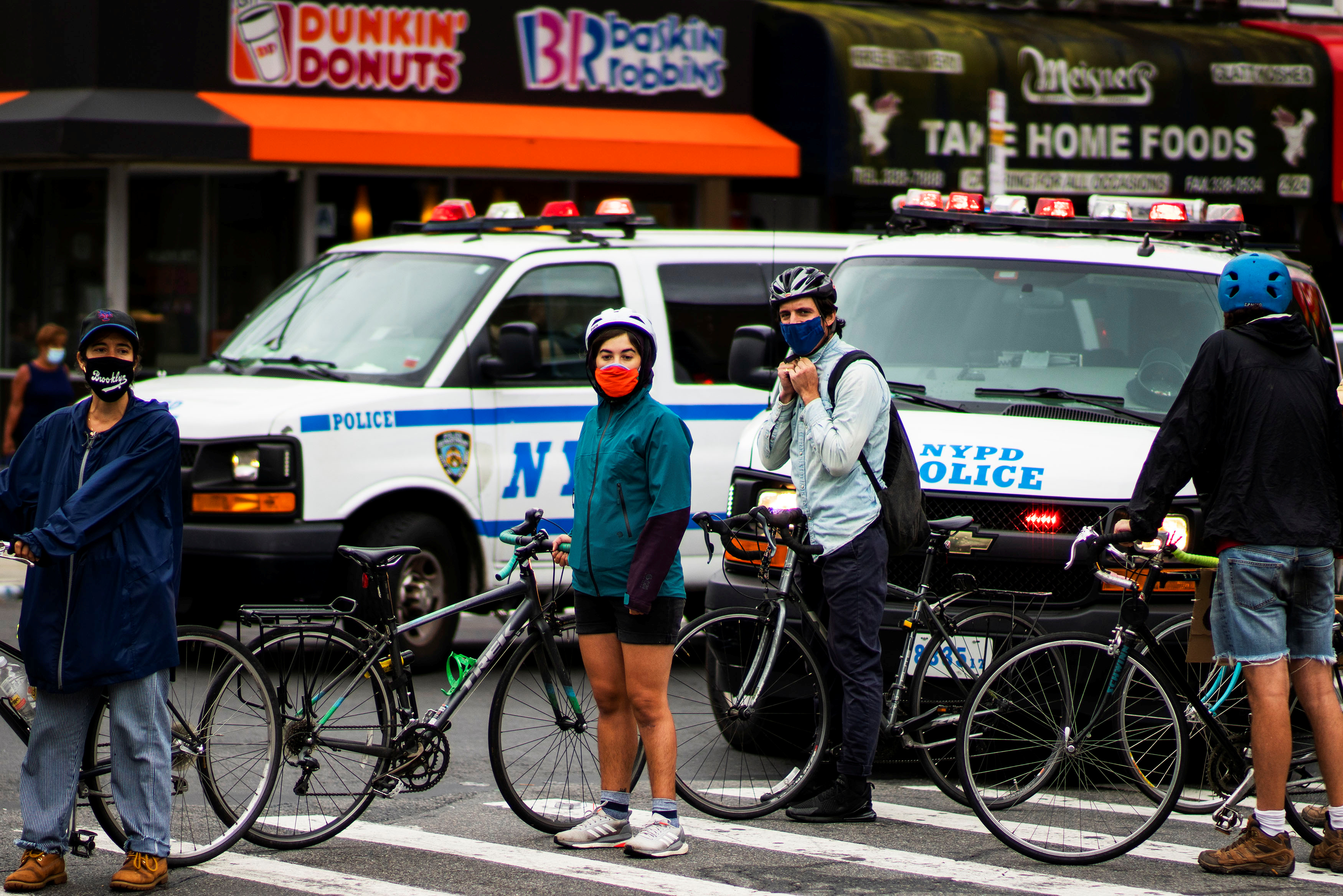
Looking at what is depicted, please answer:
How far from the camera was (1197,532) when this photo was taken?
7.28 m

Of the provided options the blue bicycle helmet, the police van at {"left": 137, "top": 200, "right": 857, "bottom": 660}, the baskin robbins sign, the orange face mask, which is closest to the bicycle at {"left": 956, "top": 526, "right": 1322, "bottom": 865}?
the blue bicycle helmet

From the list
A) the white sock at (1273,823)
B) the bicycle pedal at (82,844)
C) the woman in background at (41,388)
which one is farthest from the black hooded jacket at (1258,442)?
the woman in background at (41,388)

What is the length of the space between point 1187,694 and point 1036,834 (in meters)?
0.67

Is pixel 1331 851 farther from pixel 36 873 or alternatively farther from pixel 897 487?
pixel 36 873

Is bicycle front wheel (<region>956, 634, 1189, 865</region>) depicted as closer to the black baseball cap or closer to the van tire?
the black baseball cap

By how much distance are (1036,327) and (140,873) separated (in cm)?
430

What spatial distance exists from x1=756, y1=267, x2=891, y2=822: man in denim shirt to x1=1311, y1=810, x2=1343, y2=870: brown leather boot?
1464 millimetres

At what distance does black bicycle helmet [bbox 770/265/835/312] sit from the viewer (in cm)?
669

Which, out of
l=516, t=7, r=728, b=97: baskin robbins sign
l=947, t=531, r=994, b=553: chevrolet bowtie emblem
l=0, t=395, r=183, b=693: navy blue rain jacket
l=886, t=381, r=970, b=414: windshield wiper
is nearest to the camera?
l=0, t=395, r=183, b=693: navy blue rain jacket

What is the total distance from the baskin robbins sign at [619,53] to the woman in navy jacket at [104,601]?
1223 cm

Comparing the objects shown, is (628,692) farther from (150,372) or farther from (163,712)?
(150,372)

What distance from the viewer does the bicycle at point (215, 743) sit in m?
6.05

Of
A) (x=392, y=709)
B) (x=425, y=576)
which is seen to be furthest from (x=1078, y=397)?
(x=425, y=576)

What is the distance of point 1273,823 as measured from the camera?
6.09 metres
